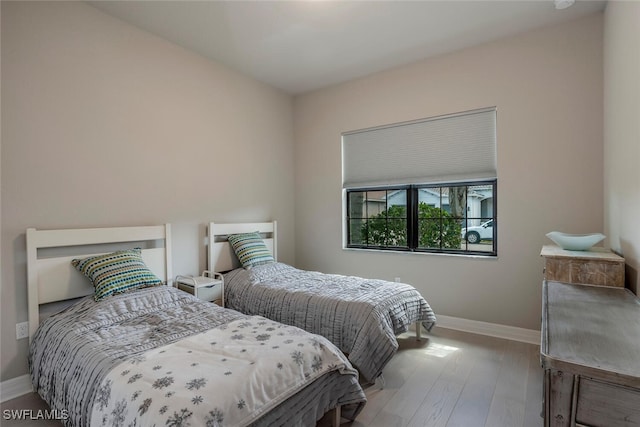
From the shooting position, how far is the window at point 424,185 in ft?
10.6

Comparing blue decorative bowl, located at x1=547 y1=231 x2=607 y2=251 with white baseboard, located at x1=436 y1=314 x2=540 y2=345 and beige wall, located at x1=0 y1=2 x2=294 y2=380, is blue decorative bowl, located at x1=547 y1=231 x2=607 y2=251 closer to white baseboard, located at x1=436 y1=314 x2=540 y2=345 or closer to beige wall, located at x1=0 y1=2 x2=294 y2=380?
white baseboard, located at x1=436 y1=314 x2=540 y2=345

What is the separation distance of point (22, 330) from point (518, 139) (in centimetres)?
430

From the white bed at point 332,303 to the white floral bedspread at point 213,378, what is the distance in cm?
55

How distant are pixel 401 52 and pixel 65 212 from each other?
132 inches

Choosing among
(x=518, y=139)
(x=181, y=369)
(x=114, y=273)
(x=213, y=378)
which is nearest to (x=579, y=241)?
(x=518, y=139)

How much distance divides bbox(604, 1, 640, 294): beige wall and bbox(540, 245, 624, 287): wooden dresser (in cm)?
7

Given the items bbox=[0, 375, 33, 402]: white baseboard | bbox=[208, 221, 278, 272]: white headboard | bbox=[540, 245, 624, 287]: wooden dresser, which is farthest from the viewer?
bbox=[208, 221, 278, 272]: white headboard

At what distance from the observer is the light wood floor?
1.88 m

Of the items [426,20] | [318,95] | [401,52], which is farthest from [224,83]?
[426,20]

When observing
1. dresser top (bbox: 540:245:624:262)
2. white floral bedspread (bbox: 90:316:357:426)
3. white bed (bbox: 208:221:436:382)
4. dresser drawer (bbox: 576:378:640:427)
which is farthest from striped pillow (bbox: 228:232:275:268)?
dresser drawer (bbox: 576:378:640:427)

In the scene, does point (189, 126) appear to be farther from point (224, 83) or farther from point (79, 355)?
point (79, 355)

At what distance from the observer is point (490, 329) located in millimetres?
3141

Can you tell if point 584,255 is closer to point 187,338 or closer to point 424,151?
point 424,151

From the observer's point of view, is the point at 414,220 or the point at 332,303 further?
the point at 414,220
